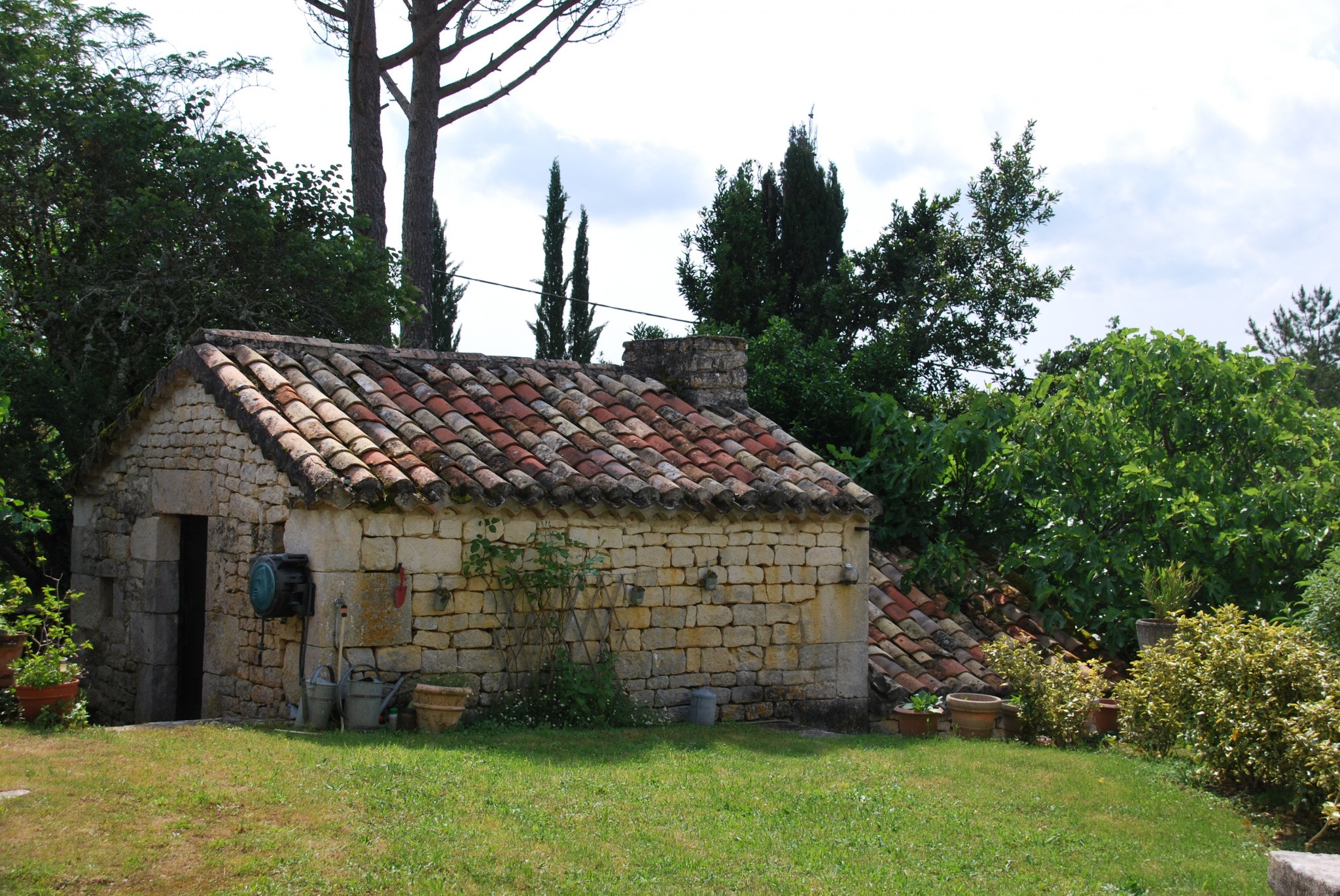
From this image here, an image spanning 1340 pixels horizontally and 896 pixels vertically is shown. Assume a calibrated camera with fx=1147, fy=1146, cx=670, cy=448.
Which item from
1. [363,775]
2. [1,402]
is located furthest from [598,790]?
[1,402]

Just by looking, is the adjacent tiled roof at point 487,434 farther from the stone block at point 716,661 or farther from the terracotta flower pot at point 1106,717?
the terracotta flower pot at point 1106,717

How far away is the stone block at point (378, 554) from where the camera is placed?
8.22m

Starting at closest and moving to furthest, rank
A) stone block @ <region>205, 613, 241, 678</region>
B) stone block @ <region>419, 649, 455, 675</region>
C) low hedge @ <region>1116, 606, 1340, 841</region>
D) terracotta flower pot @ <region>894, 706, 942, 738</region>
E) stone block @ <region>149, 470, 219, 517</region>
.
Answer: low hedge @ <region>1116, 606, 1340, 841</region> → stone block @ <region>419, 649, 455, 675</region> → stone block @ <region>205, 613, 241, 678</region> → stone block @ <region>149, 470, 219, 517</region> → terracotta flower pot @ <region>894, 706, 942, 738</region>

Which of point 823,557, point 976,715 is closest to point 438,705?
point 823,557

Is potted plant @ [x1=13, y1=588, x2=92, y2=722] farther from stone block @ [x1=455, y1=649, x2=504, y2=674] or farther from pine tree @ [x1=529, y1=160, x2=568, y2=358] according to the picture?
pine tree @ [x1=529, y1=160, x2=568, y2=358]

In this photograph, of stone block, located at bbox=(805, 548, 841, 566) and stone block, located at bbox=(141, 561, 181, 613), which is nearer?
stone block, located at bbox=(141, 561, 181, 613)

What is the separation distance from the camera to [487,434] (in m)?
9.71

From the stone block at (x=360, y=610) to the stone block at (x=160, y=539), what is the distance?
105 inches

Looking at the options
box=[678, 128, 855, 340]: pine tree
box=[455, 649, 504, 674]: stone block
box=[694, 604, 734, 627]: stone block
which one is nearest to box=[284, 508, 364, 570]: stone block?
box=[455, 649, 504, 674]: stone block

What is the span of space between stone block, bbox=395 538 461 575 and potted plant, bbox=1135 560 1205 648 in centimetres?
640

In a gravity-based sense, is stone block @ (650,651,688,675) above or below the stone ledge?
above

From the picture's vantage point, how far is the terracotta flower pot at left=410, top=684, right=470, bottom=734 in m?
8.10

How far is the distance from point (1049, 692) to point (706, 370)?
4.71 m

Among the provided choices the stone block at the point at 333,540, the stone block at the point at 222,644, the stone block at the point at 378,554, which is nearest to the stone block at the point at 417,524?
the stone block at the point at 378,554
